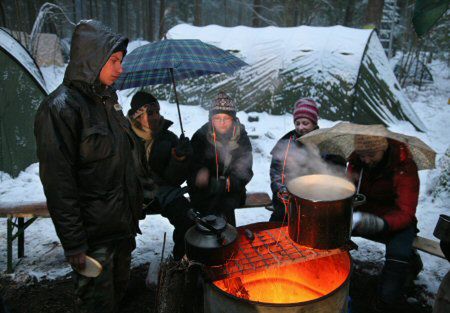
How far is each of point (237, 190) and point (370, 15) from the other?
11.3 meters

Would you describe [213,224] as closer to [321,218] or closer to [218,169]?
[321,218]

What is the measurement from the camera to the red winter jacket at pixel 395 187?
315 cm

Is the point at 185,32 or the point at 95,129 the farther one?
the point at 185,32

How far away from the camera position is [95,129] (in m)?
2.23

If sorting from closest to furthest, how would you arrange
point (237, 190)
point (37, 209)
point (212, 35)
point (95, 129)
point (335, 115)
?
point (95, 129), point (37, 209), point (237, 190), point (335, 115), point (212, 35)

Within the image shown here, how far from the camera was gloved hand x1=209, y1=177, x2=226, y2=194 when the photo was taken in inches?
153

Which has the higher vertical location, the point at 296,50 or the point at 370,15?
the point at 370,15

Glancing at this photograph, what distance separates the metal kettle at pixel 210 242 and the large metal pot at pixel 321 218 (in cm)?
45

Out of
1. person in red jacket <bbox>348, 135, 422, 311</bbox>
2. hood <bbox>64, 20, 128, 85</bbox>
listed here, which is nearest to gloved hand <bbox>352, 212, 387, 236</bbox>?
person in red jacket <bbox>348, 135, 422, 311</bbox>

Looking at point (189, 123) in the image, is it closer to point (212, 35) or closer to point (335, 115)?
point (212, 35)

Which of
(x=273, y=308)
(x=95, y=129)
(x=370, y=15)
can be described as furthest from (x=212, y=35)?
(x=273, y=308)

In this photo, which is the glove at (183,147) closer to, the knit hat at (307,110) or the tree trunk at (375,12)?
the knit hat at (307,110)

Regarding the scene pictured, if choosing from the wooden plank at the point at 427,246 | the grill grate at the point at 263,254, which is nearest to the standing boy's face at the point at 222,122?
the grill grate at the point at 263,254

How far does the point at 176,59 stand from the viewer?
10.8ft
